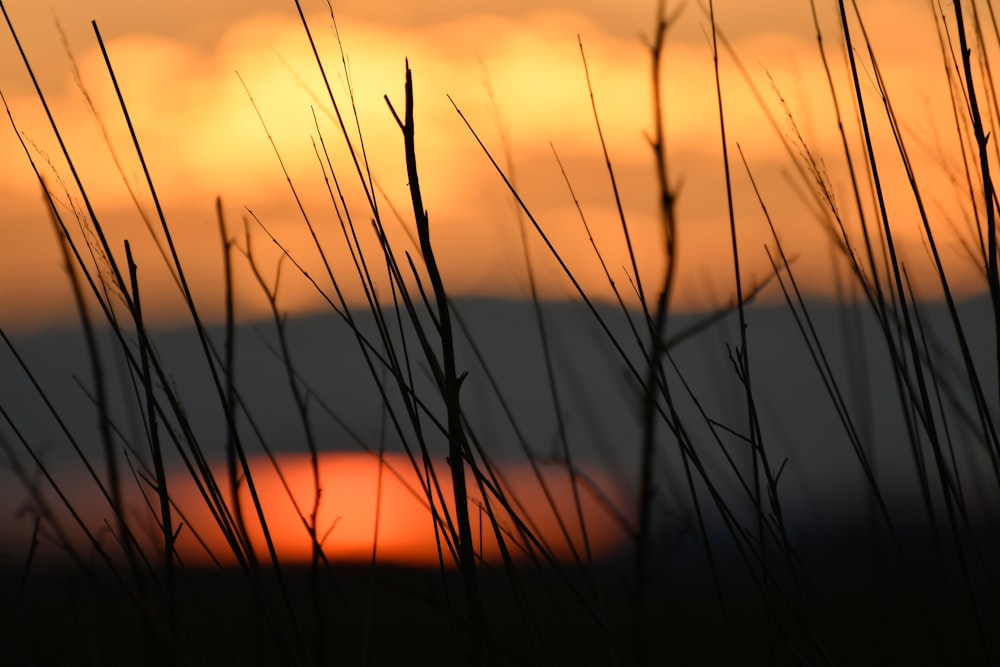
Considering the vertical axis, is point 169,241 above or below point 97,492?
above

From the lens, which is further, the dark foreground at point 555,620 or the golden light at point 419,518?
the golden light at point 419,518

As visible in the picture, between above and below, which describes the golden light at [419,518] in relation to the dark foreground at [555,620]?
above

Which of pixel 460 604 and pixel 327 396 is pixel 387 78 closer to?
pixel 327 396

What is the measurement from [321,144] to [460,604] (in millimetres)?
2622

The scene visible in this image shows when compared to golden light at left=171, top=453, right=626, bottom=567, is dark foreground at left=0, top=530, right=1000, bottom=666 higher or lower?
lower

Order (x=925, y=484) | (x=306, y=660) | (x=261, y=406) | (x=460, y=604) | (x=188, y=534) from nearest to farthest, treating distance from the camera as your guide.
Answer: (x=306, y=660) → (x=925, y=484) → (x=188, y=534) → (x=261, y=406) → (x=460, y=604)

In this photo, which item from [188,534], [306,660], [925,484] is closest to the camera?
[306,660]

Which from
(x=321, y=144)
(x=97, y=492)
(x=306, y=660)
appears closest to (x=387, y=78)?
(x=321, y=144)

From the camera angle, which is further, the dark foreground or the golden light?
the golden light

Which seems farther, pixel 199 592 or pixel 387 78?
pixel 387 78

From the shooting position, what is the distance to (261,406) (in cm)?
148

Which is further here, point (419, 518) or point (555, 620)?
point (555, 620)

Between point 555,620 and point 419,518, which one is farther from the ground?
point 419,518

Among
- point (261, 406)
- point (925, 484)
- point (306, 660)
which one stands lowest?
point (306, 660)
